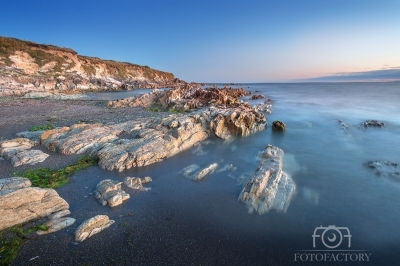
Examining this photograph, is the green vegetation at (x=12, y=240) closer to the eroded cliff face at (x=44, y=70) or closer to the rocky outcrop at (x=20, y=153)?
the rocky outcrop at (x=20, y=153)

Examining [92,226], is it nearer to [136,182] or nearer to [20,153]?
[136,182]

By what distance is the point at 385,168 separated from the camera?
1259 centimetres

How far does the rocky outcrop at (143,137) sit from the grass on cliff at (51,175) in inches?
54.4

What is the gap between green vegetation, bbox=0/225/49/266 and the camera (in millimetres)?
6000

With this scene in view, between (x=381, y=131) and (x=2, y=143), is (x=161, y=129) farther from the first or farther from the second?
(x=381, y=131)

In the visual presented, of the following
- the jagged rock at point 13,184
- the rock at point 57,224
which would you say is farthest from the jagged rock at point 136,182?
the jagged rock at point 13,184

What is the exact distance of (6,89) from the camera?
4116cm

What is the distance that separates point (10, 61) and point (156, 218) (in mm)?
69124

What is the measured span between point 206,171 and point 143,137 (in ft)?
18.6

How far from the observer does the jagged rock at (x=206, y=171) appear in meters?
11.3

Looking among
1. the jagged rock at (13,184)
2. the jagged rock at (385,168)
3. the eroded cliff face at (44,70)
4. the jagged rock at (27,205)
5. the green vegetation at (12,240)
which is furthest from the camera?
the eroded cliff face at (44,70)

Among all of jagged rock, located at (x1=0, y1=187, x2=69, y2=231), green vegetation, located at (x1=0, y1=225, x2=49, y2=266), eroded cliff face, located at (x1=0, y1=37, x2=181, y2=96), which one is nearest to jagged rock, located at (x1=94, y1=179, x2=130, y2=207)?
jagged rock, located at (x1=0, y1=187, x2=69, y2=231)

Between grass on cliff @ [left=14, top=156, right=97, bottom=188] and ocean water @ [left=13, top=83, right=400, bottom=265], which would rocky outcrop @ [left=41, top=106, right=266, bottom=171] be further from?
grass on cliff @ [left=14, top=156, right=97, bottom=188]

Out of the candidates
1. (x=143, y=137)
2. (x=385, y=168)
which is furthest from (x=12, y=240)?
(x=385, y=168)
